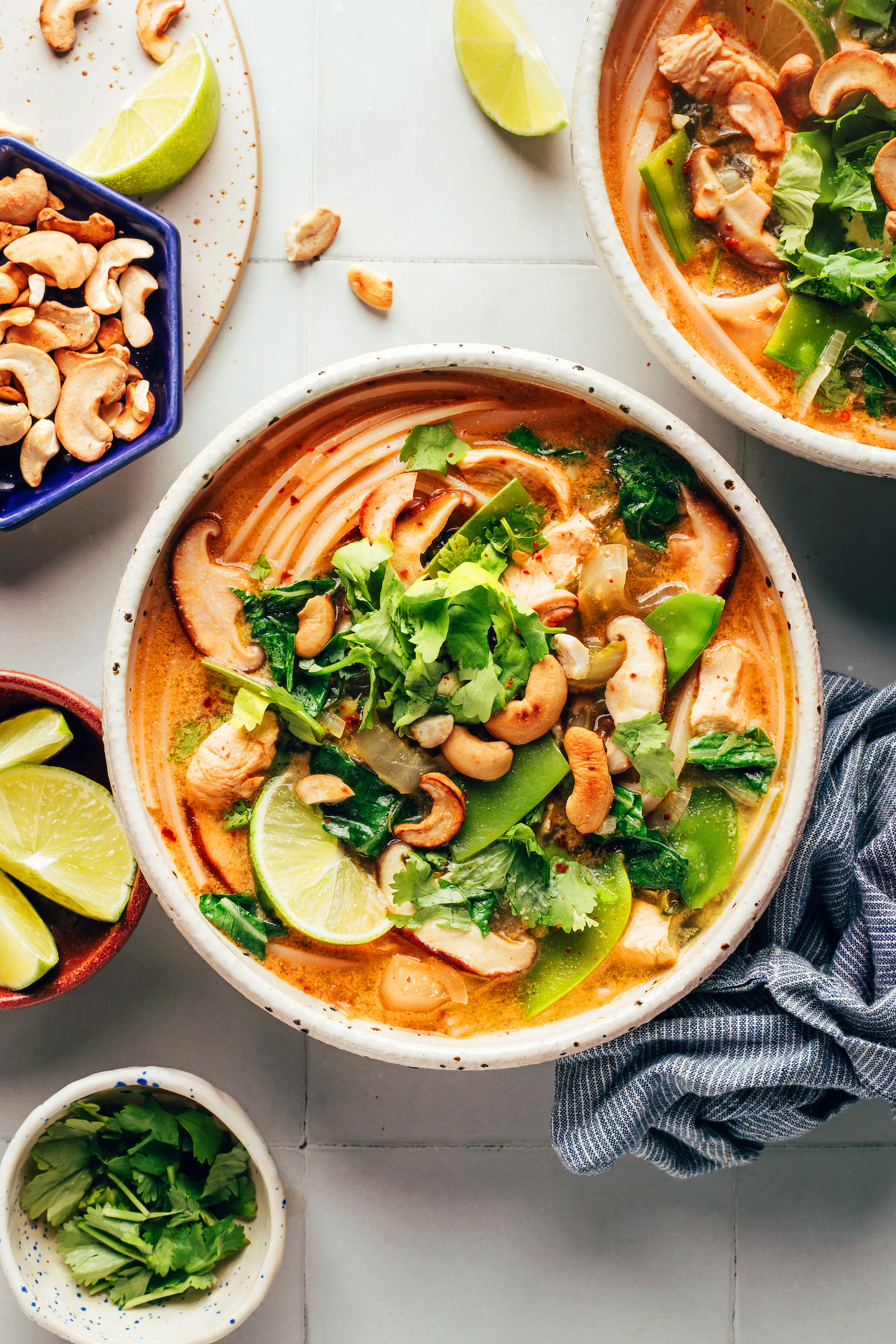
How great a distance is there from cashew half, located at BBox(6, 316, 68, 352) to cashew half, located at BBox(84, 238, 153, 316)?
0.09 metres

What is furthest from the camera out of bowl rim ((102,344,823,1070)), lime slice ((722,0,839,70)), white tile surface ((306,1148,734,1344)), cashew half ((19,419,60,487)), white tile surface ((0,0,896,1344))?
white tile surface ((306,1148,734,1344))

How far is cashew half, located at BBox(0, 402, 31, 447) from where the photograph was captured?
1832 mm

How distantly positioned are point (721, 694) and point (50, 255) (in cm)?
156

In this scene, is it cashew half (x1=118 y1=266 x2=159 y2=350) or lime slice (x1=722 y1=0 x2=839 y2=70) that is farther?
cashew half (x1=118 y1=266 x2=159 y2=350)

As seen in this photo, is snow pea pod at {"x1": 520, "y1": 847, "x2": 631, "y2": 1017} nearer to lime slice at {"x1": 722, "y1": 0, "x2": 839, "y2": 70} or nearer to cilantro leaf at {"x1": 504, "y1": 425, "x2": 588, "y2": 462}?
cilantro leaf at {"x1": 504, "y1": 425, "x2": 588, "y2": 462}

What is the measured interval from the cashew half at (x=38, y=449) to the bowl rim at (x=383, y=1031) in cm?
39

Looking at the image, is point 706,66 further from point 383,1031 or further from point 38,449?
point 383,1031

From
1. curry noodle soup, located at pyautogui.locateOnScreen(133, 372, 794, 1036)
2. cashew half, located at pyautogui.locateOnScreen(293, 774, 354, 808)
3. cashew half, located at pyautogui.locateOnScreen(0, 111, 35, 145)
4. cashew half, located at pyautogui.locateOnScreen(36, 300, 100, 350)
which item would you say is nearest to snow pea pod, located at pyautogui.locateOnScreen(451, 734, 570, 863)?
curry noodle soup, located at pyautogui.locateOnScreen(133, 372, 794, 1036)

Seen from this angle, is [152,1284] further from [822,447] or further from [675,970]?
[822,447]

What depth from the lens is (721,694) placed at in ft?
5.70

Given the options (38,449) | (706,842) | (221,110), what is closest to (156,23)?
(221,110)

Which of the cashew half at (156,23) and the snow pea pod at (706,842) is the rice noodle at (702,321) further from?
the cashew half at (156,23)

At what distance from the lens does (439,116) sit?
2.10 metres

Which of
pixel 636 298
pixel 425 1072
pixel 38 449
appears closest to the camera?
pixel 636 298
